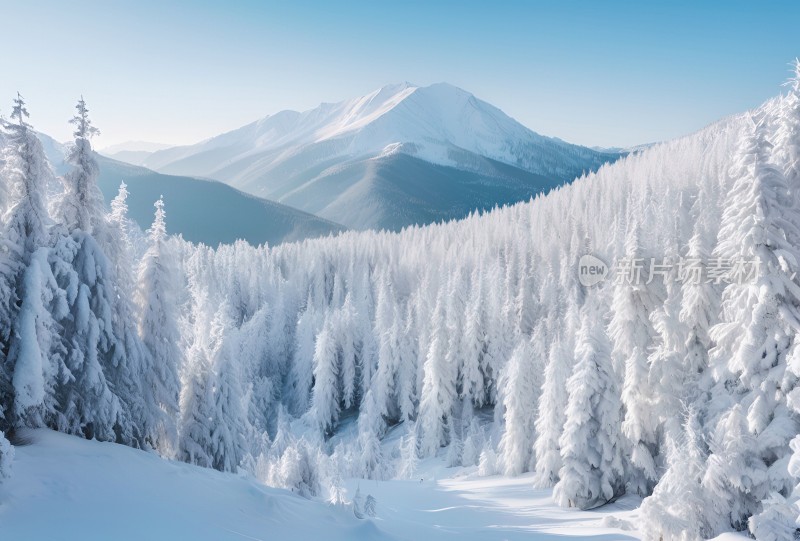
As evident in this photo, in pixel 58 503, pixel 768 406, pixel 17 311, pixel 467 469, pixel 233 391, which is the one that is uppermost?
pixel 17 311

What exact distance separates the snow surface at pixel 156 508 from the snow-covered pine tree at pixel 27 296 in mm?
1217

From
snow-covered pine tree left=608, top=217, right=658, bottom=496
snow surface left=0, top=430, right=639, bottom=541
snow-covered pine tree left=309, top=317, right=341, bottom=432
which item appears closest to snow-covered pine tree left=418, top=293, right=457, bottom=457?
snow-covered pine tree left=309, top=317, right=341, bottom=432

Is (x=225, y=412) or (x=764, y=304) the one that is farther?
(x=225, y=412)

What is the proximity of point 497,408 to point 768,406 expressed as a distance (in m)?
39.5

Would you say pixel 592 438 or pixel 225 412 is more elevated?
pixel 592 438

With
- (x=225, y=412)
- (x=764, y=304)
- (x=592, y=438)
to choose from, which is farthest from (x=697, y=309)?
(x=225, y=412)

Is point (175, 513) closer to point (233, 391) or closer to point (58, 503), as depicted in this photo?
point (58, 503)

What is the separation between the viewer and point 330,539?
43.3 feet

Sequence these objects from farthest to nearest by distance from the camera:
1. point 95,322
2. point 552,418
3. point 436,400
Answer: point 436,400 → point 552,418 → point 95,322

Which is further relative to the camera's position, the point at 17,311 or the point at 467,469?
the point at 467,469

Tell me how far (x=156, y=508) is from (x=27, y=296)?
22.5 ft

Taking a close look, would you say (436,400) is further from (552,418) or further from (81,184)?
(81,184)

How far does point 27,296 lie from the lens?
14.1 metres

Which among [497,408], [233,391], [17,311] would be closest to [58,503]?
[17,311]
